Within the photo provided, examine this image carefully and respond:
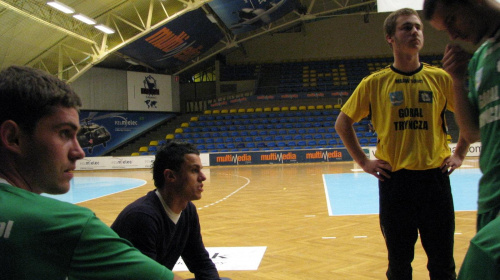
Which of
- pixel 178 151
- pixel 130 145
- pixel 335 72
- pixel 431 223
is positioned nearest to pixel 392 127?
pixel 431 223

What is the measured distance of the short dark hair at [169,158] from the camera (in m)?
2.70

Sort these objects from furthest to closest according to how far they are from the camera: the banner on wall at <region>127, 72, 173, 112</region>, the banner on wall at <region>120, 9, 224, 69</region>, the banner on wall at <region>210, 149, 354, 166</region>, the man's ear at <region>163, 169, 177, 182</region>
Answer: the banner on wall at <region>127, 72, 173, 112</region> < the banner on wall at <region>210, 149, 354, 166</region> < the banner on wall at <region>120, 9, 224, 69</region> < the man's ear at <region>163, 169, 177, 182</region>

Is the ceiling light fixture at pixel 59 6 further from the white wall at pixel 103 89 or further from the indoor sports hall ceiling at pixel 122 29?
the white wall at pixel 103 89

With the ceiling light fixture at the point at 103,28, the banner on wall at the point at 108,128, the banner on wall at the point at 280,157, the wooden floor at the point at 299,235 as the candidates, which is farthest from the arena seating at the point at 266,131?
the wooden floor at the point at 299,235

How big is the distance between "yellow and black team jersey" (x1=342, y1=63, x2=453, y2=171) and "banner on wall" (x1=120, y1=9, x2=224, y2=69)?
19008mm

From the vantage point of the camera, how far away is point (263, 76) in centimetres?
3022

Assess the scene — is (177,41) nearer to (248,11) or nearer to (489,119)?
(248,11)

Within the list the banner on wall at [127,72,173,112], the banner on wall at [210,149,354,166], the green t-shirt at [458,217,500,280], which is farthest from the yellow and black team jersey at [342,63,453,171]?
the banner on wall at [127,72,173,112]

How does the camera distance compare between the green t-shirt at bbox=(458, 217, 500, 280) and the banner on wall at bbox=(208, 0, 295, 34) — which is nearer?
the green t-shirt at bbox=(458, 217, 500, 280)

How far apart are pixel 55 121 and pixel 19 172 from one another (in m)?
0.15

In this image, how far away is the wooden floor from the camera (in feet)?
12.8

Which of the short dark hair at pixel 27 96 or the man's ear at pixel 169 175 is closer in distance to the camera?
the short dark hair at pixel 27 96

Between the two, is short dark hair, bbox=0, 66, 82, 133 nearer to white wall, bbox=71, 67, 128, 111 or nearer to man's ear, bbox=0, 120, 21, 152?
man's ear, bbox=0, 120, 21, 152

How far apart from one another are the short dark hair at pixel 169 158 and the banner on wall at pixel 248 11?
17592mm
